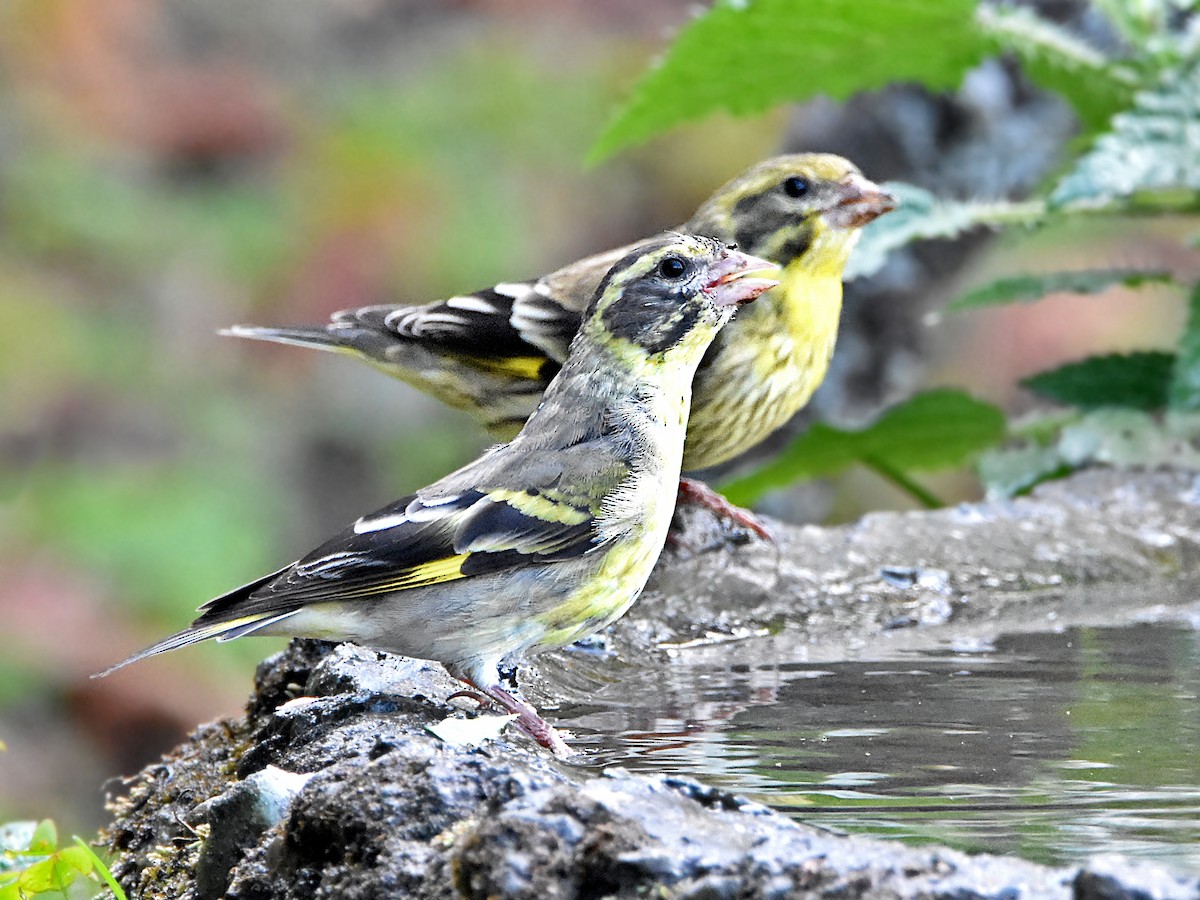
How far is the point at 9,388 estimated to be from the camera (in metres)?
10.2

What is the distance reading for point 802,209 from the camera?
501 cm

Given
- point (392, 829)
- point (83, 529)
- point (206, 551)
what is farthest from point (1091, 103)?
point (83, 529)

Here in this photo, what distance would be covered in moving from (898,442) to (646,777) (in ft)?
11.3

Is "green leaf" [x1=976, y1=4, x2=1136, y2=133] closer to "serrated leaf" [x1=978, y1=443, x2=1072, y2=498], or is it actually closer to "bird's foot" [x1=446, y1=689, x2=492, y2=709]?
"serrated leaf" [x1=978, y1=443, x2=1072, y2=498]

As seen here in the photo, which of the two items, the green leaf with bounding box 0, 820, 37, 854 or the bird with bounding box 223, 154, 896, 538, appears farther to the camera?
the bird with bounding box 223, 154, 896, 538

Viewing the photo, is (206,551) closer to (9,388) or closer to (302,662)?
(9,388)

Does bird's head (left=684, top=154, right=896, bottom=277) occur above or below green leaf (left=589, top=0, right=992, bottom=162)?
below

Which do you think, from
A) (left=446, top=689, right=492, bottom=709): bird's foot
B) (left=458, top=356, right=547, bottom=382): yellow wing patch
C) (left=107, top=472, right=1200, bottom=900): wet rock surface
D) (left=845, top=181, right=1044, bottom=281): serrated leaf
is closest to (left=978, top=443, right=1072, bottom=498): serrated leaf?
(left=107, top=472, right=1200, bottom=900): wet rock surface

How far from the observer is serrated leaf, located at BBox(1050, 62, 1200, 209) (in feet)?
16.8

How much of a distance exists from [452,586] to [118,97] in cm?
913

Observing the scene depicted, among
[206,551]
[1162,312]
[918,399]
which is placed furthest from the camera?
[1162,312]

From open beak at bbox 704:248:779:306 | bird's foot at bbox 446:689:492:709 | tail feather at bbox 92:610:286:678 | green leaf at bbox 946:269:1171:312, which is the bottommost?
bird's foot at bbox 446:689:492:709

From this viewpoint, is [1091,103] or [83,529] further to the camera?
[83,529]

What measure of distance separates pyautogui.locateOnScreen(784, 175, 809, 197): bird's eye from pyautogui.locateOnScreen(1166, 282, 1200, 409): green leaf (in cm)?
125
